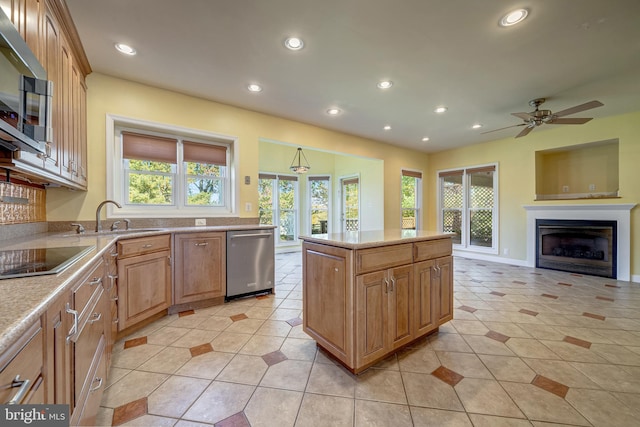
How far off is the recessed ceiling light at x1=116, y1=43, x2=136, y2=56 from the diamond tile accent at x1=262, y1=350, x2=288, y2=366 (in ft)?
9.64

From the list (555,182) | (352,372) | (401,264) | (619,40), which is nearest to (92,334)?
(352,372)

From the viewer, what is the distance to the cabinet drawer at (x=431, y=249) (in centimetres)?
199

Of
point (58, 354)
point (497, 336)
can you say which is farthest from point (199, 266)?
point (497, 336)

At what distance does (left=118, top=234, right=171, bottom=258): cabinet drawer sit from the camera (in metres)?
2.11

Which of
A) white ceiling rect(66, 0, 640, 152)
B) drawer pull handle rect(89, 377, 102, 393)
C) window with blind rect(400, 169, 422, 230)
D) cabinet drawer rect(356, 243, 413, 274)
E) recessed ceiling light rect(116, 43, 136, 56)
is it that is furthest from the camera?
window with blind rect(400, 169, 422, 230)

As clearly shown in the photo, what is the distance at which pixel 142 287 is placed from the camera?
229 centimetres

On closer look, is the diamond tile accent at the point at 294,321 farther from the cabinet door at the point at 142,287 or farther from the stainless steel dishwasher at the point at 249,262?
the cabinet door at the point at 142,287

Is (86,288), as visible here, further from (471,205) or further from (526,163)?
(471,205)

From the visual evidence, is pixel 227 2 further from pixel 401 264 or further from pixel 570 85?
pixel 570 85

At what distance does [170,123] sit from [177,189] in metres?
0.81

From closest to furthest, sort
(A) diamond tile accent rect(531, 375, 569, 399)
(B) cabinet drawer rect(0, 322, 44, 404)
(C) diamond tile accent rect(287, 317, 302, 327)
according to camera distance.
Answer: (B) cabinet drawer rect(0, 322, 44, 404)
(A) diamond tile accent rect(531, 375, 569, 399)
(C) diamond tile accent rect(287, 317, 302, 327)

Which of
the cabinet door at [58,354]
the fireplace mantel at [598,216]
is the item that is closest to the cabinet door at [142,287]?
the cabinet door at [58,354]

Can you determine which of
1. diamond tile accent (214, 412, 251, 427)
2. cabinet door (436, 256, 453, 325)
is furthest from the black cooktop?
cabinet door (436, 256, 453, 325)

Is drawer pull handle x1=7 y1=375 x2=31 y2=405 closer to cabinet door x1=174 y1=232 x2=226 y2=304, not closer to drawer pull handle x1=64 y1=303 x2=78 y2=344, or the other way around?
drawer pull handle x1=64 y1=303 x2=78 y2=344
